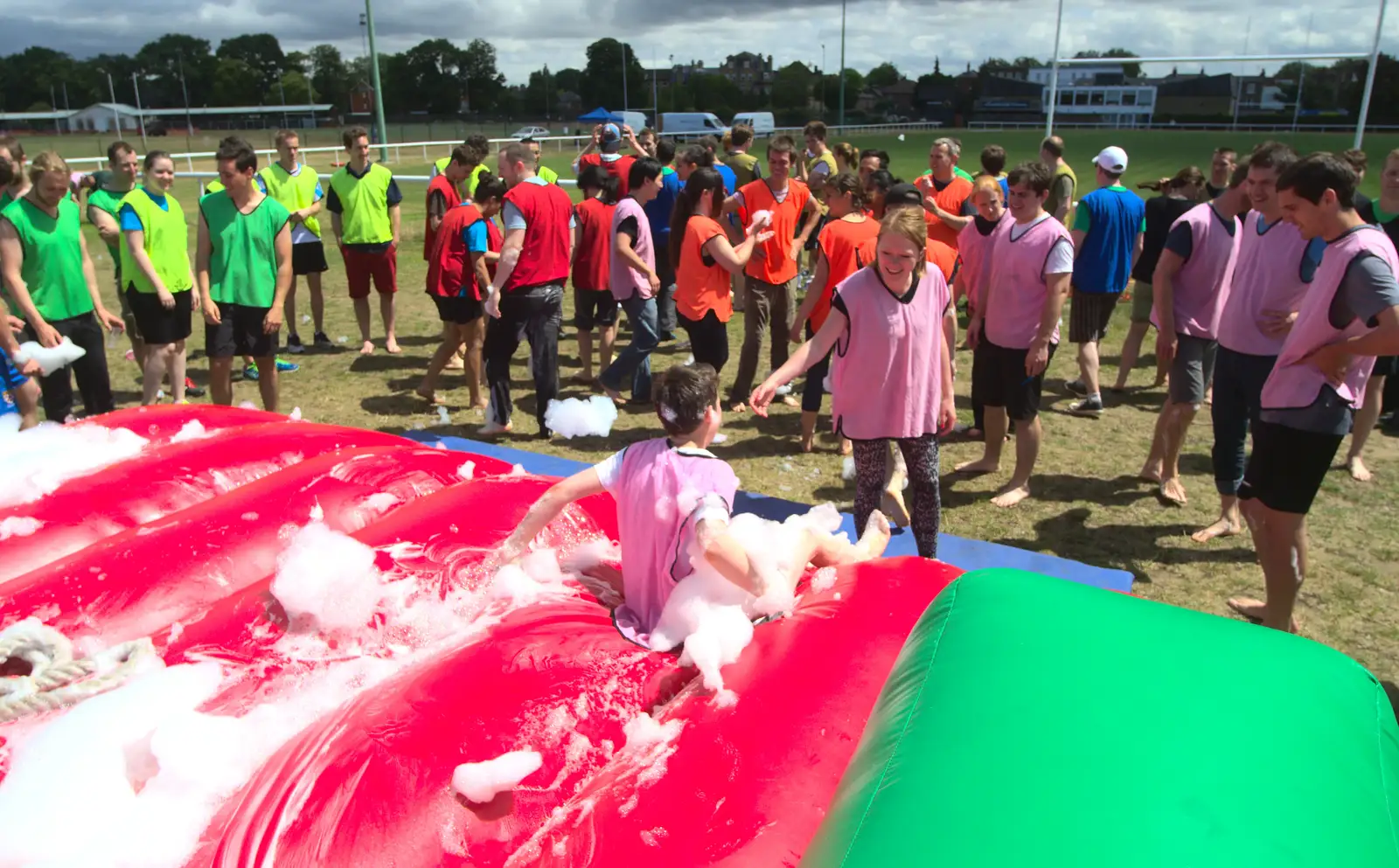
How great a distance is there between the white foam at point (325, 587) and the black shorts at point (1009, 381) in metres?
3.85

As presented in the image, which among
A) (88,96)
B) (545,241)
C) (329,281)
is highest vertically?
(88,96)

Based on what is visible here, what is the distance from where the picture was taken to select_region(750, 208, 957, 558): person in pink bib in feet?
13.7

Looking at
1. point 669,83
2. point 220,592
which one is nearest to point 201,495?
point 220,592

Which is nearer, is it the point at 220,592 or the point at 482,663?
the point at 482,663

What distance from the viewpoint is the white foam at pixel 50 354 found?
18.7 feet

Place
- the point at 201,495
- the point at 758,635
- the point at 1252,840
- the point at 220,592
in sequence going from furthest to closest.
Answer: the point at 201,495 < the point at 220,592 < the point at 758,635 < the point at 1252,840

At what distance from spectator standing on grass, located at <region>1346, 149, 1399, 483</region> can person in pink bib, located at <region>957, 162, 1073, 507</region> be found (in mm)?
1986

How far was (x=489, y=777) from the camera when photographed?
2.15 m

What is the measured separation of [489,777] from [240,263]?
510 centimetres

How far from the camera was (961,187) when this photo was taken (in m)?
8.20

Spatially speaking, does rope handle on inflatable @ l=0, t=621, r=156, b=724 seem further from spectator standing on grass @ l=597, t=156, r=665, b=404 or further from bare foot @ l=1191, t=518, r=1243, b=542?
bare foot @ l=1191, t=518, r=1243, b=542

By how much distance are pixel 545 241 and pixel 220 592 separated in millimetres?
3706

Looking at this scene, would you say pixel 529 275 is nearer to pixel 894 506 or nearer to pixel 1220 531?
pixel 894 506

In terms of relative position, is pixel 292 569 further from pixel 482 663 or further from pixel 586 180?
pixel 586 180
